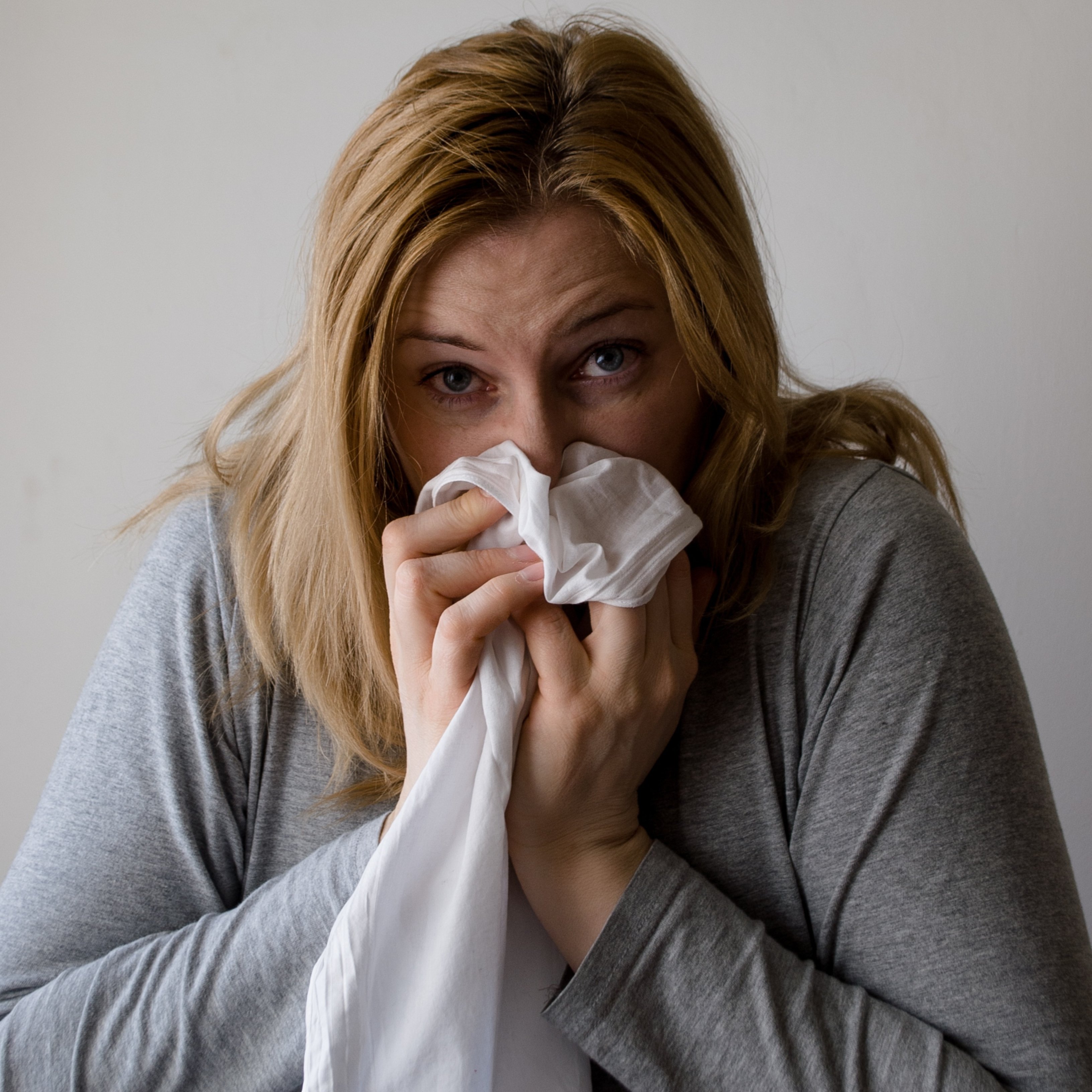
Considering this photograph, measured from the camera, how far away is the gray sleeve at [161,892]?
97 cm

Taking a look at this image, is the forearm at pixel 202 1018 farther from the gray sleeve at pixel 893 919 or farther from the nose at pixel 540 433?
the nose at pixel 540 433

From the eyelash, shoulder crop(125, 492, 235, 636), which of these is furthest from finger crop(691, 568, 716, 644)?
shoulder crop(125, 492, 235, 636)

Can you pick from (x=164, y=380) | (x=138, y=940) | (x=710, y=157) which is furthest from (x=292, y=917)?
(x=164, y=380)

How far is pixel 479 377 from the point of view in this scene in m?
0.99

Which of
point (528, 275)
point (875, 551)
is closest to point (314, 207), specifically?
point (528, 275)

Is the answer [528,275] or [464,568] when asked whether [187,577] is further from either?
[528,275]

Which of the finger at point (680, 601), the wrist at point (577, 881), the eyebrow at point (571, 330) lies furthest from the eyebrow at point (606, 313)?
the wrist at point (577, 881)

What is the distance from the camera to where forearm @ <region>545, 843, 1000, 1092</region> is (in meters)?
0.86

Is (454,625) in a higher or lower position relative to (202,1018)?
higher

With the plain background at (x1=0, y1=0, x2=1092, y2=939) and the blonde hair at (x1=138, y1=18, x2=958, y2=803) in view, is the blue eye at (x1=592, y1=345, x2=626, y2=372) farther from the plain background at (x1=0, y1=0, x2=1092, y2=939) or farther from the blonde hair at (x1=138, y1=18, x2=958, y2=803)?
the plain background at (x1=0, y1=0, x2=1092, y2=939)

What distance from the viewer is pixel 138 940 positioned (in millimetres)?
1033

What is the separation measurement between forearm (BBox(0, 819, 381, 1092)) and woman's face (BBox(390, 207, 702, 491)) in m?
0.39

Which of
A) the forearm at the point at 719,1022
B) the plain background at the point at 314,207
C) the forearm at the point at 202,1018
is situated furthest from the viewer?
the plain background at the point at 314,207

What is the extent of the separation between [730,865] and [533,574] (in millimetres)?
360
